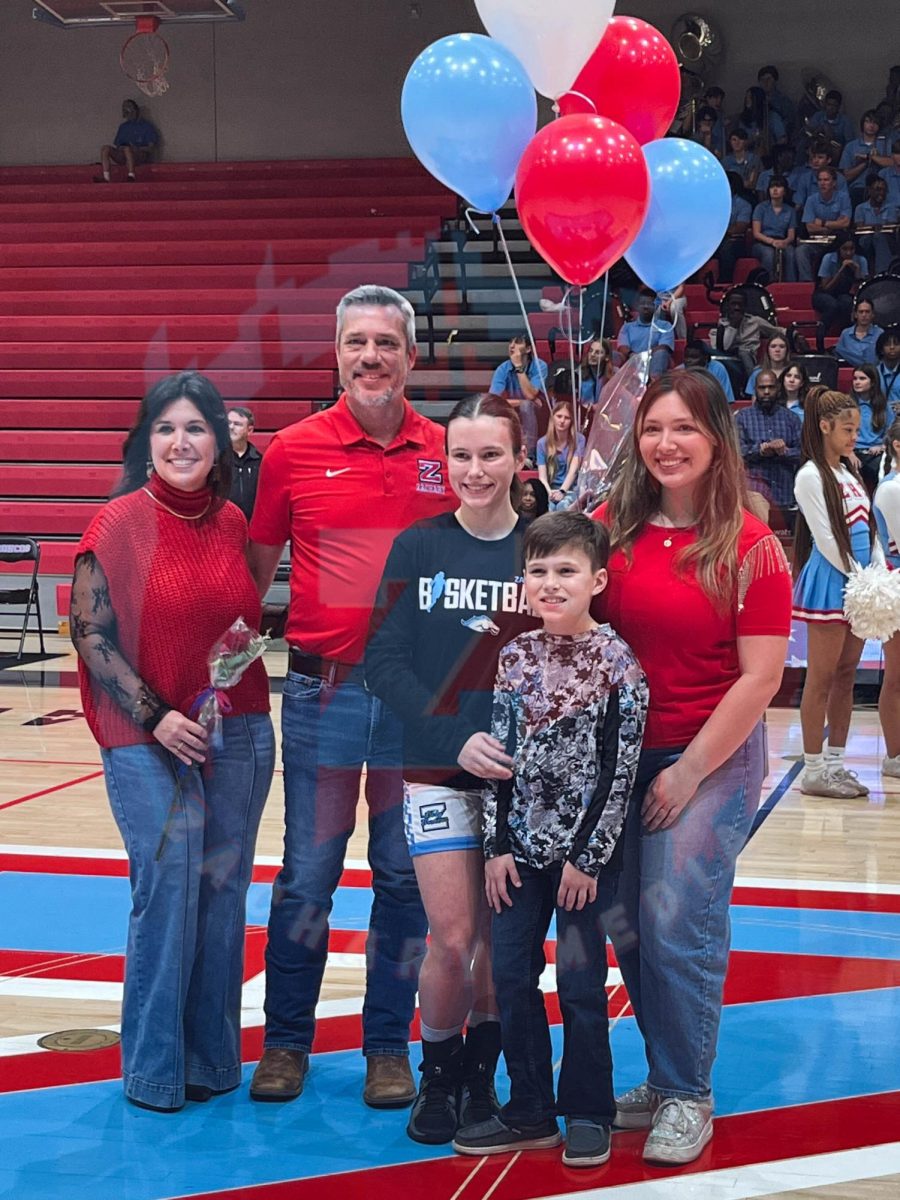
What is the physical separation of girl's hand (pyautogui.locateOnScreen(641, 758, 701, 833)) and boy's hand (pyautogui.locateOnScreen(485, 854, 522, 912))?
0.26 meters

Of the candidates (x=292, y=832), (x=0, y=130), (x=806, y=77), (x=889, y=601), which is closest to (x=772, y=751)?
(x=889, y=601)

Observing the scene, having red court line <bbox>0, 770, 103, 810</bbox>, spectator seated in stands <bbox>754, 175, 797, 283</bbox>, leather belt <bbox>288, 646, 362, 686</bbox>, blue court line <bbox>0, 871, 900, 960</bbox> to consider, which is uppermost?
spectator seated in stands <bbox>754, 175, 797, 283</bbox>

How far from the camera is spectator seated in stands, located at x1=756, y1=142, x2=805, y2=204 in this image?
12.2m

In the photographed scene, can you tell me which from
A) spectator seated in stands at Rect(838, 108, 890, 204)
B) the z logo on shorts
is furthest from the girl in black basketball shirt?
spectator seated in stands at Rect(838, 108, 890, 204)

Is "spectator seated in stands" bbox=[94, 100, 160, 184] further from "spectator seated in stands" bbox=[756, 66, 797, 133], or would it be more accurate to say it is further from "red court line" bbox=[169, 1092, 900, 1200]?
"red court line" bbox=[169, 1092, 900, 1200]

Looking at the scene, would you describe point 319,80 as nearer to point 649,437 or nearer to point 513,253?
point 513,253

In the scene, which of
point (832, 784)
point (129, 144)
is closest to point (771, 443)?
point (832, 784)

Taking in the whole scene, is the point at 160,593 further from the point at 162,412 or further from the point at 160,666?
the point at 162,412

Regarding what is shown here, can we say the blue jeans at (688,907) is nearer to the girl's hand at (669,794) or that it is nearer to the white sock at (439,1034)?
the girl's hand at (669,794)

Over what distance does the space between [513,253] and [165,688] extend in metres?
10.5

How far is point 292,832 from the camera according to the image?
2.79 meters

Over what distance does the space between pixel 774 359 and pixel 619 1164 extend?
6.97 metres

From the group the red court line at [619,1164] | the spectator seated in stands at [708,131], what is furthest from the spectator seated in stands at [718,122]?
the red court line at [619,1164]

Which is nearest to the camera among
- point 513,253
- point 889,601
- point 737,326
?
point 889,601
